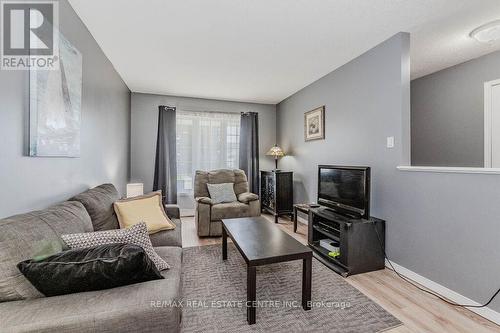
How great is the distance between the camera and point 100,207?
1918 millimetres

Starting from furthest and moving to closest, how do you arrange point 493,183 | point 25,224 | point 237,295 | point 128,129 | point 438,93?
1. point 128,129
2. point 438,93
3. point 237,295
4. point 493,183
5. point 25,224

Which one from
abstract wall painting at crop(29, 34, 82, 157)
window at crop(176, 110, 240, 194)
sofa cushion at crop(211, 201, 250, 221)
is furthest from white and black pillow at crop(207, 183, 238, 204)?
abstract wall painting at crop(29, 34, 82, 157)

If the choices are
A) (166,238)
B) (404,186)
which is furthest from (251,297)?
(404,186)

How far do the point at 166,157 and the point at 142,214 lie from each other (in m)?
2.50

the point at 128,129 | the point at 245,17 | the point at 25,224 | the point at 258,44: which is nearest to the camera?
the point at 25,224

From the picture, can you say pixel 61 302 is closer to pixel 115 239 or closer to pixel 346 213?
pixel 115 239

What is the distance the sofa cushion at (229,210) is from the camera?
3.43 m

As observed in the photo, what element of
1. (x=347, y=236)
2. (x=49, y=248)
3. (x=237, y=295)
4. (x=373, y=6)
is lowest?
(x=237, y=295)

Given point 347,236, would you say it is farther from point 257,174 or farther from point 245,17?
point 257,174

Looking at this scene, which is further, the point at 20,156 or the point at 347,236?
the point at 347,236

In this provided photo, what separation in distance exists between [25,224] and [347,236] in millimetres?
2413

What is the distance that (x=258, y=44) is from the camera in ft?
8.48

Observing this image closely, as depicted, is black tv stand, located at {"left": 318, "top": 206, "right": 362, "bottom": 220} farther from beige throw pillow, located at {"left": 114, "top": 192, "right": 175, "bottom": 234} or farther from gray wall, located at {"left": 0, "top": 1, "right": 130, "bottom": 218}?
gray wall, located at {"left": 0, "top": 1, "right": 130, "bottom": 218}

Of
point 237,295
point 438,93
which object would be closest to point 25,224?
point 237,295
